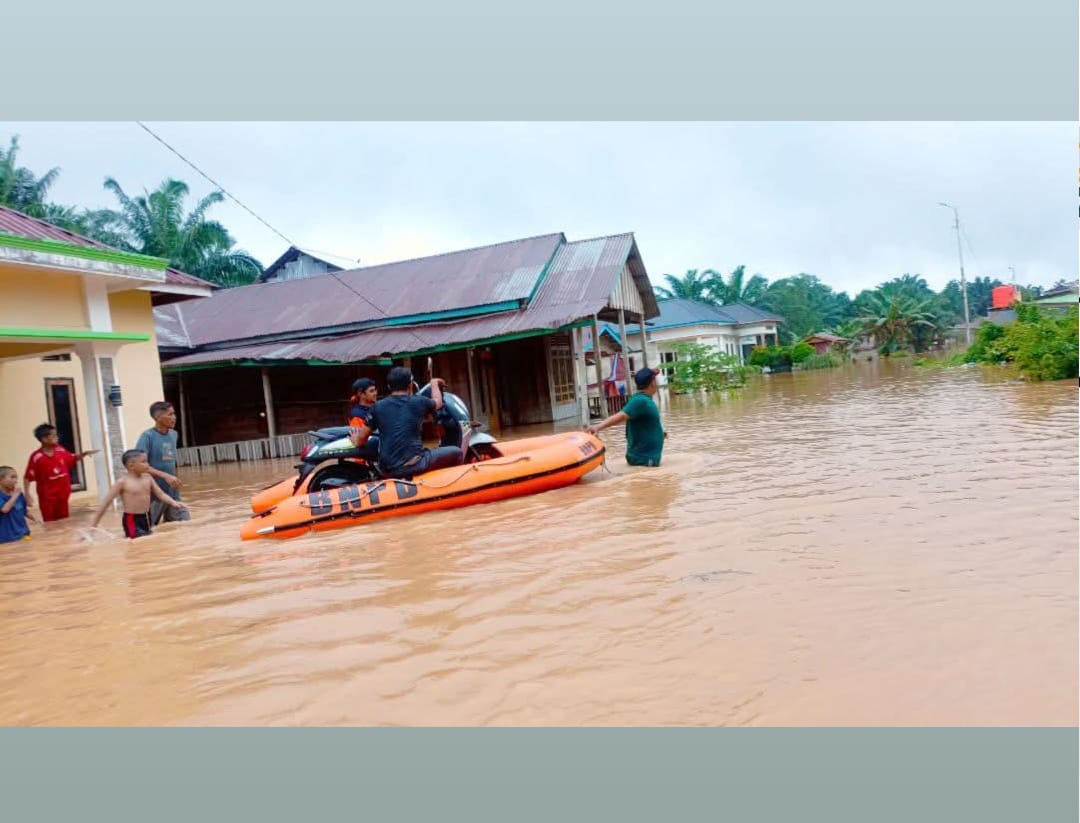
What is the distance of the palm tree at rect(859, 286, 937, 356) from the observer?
1813 inches

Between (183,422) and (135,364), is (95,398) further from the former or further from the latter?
(183,422)

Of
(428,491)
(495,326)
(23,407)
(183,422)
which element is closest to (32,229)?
(23,407)

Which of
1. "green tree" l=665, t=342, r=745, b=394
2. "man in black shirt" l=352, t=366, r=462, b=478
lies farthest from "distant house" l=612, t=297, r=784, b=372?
"man in black shirt" l=352, t=366, r=462, b=478

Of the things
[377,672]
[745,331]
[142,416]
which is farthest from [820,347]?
[377,672]

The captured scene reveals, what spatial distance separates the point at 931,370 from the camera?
2798 cm

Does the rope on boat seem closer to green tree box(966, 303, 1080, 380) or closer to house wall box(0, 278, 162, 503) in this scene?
house wall box(0, 278, 162, 503)

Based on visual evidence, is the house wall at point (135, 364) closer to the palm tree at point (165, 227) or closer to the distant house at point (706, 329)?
the palm tree at point (165, 227)

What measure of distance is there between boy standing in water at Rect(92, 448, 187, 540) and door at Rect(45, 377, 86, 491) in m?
4.91

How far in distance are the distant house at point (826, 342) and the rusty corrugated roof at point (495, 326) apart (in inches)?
1169

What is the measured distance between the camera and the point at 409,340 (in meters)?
17.7

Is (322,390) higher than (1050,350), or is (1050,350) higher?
(322,390)

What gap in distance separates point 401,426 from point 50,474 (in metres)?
4.21

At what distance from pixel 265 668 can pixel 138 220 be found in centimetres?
3324

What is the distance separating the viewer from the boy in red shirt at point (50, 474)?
8.91m
